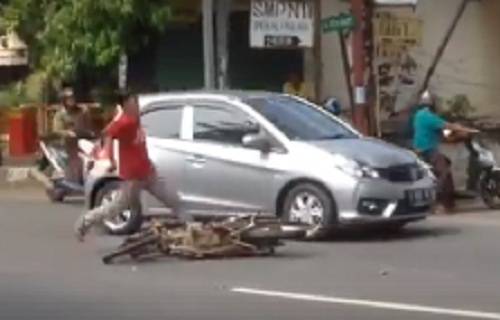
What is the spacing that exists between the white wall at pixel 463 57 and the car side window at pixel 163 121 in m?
9.25

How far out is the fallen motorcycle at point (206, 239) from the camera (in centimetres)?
1543

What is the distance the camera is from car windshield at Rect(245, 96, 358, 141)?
58.1ft

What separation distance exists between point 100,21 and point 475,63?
668 cm

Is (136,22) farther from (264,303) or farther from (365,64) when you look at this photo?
(264,303)

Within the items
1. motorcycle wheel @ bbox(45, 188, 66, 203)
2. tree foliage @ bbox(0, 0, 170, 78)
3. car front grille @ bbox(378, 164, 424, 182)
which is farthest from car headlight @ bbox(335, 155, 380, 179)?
tree foliage @ bbox(0, 0, 170, 78)

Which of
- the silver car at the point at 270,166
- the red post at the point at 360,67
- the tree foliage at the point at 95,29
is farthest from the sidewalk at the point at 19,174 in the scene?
the silver car at the point at 270,166

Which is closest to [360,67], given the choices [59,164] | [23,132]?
[59,164]

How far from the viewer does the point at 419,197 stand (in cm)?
1739

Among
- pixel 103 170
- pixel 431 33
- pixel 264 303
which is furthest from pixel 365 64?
pixel 264 303

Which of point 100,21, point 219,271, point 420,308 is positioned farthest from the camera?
point 100,21

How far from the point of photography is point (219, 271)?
14789 millimetres

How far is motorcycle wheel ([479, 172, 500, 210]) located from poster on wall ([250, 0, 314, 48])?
438 centimetres

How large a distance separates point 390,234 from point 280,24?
23.4 feet

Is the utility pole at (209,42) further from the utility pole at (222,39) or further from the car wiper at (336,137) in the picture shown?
the car wiper at (336,137)
